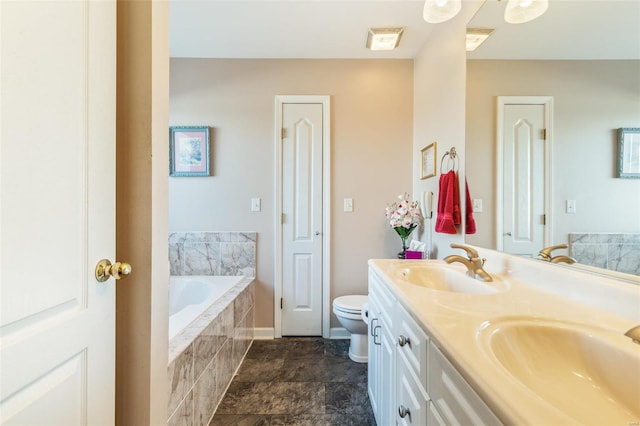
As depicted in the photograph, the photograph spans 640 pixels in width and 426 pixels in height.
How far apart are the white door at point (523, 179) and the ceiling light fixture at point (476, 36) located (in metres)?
0.45

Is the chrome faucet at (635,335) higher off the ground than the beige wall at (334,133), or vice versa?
the beige wall at (334,133)

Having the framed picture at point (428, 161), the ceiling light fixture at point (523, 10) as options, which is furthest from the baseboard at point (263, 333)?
the ceiling light fixture at point (523, 10)

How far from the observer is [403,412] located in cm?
85

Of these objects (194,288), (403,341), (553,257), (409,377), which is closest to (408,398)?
(409,377)

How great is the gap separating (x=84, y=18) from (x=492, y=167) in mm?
1598

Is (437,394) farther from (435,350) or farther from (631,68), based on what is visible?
(631,68)

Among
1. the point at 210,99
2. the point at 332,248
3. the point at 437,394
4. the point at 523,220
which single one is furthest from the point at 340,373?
the point at 210,99

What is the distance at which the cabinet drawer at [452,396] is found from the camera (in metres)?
0.45

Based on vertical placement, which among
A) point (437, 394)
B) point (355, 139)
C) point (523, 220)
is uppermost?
point (355, 139)

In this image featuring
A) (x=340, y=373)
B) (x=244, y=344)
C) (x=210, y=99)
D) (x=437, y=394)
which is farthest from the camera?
(x=210, y=99)

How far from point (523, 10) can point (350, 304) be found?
186 cm

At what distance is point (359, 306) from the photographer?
73.5 inches

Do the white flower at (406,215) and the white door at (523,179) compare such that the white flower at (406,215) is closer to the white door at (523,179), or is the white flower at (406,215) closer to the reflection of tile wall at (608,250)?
the white door at (523,179)

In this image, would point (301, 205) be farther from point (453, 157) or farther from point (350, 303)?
point (453, 157)
